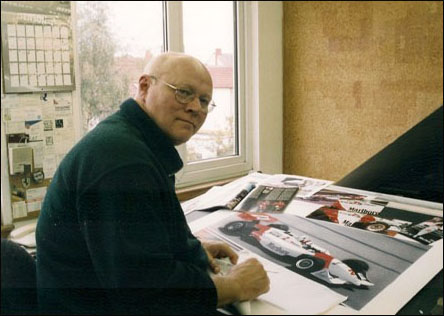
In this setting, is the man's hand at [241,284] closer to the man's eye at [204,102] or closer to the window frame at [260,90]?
the man's eye at [204,102]

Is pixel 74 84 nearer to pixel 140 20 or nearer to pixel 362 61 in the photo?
pixel 140 20

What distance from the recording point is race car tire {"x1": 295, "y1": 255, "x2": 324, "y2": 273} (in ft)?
1.75

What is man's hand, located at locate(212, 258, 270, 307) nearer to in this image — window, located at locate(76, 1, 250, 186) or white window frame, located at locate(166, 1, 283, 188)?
window, located at locate(76, 1, 250, 186)

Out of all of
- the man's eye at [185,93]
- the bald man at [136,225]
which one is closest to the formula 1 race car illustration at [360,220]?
the bald man at [136,225]

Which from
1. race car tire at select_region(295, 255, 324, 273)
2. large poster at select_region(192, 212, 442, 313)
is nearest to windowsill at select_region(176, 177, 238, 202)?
large poster at select_region(192, 212, 442, 313)

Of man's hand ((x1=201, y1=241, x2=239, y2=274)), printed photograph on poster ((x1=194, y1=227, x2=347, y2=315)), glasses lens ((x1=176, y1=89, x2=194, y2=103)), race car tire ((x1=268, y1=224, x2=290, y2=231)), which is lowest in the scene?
printed photograph on poster ((x1=194, y1=227, x2=347, y2=315))

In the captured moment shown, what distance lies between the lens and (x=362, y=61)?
117 cm

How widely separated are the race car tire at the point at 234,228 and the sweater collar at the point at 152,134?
0.16m

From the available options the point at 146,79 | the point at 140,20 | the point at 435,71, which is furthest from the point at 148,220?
the point at 435,71

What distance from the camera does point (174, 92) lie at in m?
0.57

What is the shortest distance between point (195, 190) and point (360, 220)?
36cm

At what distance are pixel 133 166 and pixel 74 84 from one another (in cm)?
37

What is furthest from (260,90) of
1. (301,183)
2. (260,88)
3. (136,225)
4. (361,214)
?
(136,225)

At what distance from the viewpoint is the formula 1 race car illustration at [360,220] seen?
66 cm
